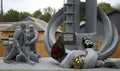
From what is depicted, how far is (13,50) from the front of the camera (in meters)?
16.6

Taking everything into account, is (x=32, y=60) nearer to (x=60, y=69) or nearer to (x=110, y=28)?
(x=60, y=69)

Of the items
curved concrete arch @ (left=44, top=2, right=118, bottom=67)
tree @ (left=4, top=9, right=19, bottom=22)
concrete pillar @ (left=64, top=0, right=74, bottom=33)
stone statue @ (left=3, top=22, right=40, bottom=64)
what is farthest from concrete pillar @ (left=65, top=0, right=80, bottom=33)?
tree @ (left=4, top=9, right=19, bottom=22)

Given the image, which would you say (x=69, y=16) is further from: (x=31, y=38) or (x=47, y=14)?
(x=47, y=14)

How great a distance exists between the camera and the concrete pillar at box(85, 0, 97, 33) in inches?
711

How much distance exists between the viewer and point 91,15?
18109mm

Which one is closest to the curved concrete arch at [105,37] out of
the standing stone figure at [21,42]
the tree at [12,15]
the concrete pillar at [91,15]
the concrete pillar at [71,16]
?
the concrete pillar at [91,15]

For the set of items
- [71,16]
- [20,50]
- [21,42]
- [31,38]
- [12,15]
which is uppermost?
[12,15]

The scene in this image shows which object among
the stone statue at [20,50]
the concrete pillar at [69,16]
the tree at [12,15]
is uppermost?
the tree at [12,15]

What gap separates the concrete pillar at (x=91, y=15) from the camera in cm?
1805

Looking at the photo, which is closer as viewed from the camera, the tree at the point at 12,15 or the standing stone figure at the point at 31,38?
the standing stone figure at the point at 31,38

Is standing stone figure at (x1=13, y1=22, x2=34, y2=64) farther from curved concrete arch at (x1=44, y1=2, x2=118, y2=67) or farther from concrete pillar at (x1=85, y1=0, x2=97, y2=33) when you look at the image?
concrete pillar at (x1=85, y1=0, x2=97, y2=33)

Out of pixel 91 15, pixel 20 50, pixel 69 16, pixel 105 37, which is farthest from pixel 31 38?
pixel 105 37

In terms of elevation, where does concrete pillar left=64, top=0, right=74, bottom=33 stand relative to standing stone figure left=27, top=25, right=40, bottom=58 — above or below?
above

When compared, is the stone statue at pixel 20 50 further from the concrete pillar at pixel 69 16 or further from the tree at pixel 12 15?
the tree at pixel 12 15
